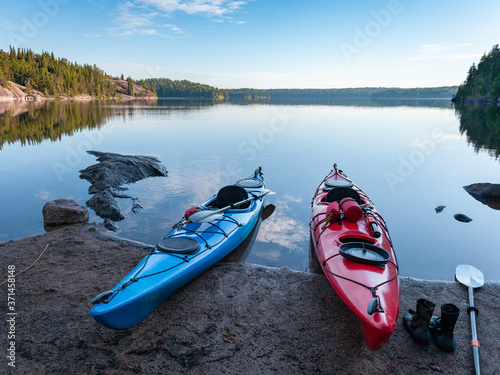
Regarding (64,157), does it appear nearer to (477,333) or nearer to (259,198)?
(259,198)

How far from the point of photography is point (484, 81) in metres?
58.2

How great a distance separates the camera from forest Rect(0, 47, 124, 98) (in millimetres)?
68812

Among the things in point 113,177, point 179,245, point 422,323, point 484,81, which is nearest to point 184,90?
point 484,81

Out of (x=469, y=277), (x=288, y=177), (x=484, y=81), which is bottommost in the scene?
(x=469, y=277)

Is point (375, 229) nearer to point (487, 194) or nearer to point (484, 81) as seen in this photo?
point (487, 194)

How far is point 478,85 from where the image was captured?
2447 inches

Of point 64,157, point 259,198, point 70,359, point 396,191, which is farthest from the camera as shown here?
point 64,157

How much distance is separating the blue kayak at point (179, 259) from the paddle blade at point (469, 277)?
3.92m

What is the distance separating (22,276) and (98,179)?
6150mm

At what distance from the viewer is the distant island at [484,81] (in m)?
54.4

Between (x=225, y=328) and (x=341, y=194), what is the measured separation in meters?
4.11

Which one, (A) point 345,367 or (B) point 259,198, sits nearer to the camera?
(A) point 345,367

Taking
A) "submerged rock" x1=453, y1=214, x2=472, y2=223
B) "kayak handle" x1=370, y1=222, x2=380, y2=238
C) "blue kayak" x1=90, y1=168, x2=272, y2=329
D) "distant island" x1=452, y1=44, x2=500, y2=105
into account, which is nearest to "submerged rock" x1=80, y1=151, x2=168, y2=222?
"blue kayak" x1=90, y1=168, x2=272, y2=329

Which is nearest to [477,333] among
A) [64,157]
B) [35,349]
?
[35,349]
